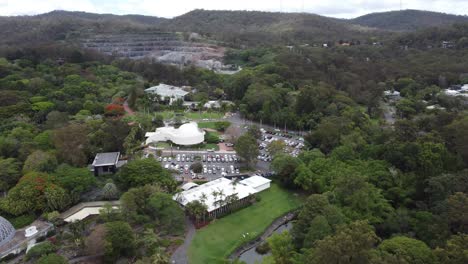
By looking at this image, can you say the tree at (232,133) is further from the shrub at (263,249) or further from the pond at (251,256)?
the pond at (251,256)

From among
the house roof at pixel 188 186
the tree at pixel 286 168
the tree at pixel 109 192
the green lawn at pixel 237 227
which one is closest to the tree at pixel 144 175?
the house roof at pixel 188 186

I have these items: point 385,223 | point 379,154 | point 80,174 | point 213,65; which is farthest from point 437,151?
point 213,65

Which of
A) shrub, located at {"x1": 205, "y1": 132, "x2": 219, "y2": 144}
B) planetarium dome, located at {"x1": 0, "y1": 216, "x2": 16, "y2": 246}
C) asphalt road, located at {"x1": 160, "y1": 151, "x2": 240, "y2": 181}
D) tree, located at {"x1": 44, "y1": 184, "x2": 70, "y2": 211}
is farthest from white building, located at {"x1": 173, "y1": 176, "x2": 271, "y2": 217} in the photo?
shrub, located at {"x1": 205, "y1": 132, "x2": 219, "y2": 144}

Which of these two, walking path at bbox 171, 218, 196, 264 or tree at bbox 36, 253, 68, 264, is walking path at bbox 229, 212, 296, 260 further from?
A: tree at bbox 36, 253, 68, 264

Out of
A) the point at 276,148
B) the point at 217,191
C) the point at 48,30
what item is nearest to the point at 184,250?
the point at 217,191

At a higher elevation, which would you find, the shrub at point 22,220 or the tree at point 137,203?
the tree at point 137,203

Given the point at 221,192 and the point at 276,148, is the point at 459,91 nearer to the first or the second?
the point at 276,148

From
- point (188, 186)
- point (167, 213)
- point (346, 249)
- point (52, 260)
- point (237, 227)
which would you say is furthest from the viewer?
point (188, 186)
